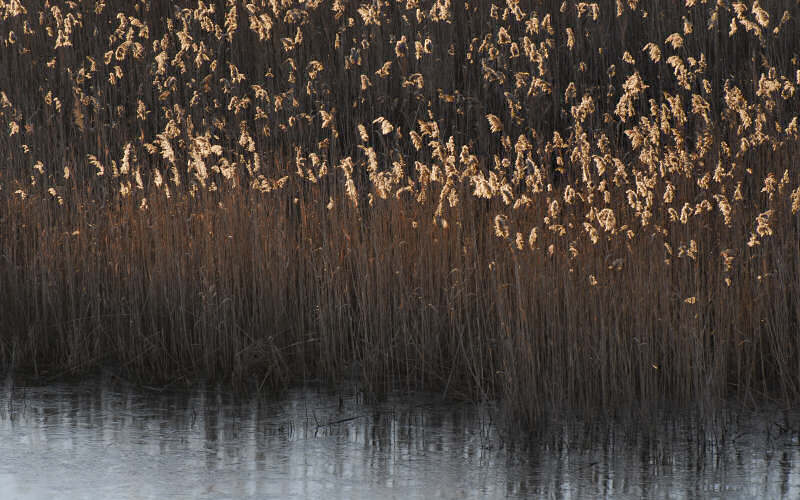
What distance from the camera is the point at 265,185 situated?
5969 millimetres

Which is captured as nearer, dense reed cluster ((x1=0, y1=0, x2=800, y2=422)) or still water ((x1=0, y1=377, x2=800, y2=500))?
still water ((x1=0, y1=377, x2=800, y2=500))

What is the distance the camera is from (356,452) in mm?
4504

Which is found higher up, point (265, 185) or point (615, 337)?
point (265, 185)

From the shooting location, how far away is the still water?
13.3ft

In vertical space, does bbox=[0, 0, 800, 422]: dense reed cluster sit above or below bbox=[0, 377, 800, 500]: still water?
above

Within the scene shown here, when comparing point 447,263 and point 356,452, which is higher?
point 447,263

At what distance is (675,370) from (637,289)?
36 centimetres

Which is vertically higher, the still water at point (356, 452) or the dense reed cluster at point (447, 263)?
the dense reed cluster at point (447, 263)

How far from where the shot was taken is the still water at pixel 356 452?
407 centimetres

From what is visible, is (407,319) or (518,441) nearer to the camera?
(518,441)

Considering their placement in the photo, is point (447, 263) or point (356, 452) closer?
point (356, 452)

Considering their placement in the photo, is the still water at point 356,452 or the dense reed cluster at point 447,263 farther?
the dense reed cluster at point 447,263

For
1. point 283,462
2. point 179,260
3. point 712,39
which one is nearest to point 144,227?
point 179,260

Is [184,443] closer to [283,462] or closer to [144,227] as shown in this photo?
[283,462]
